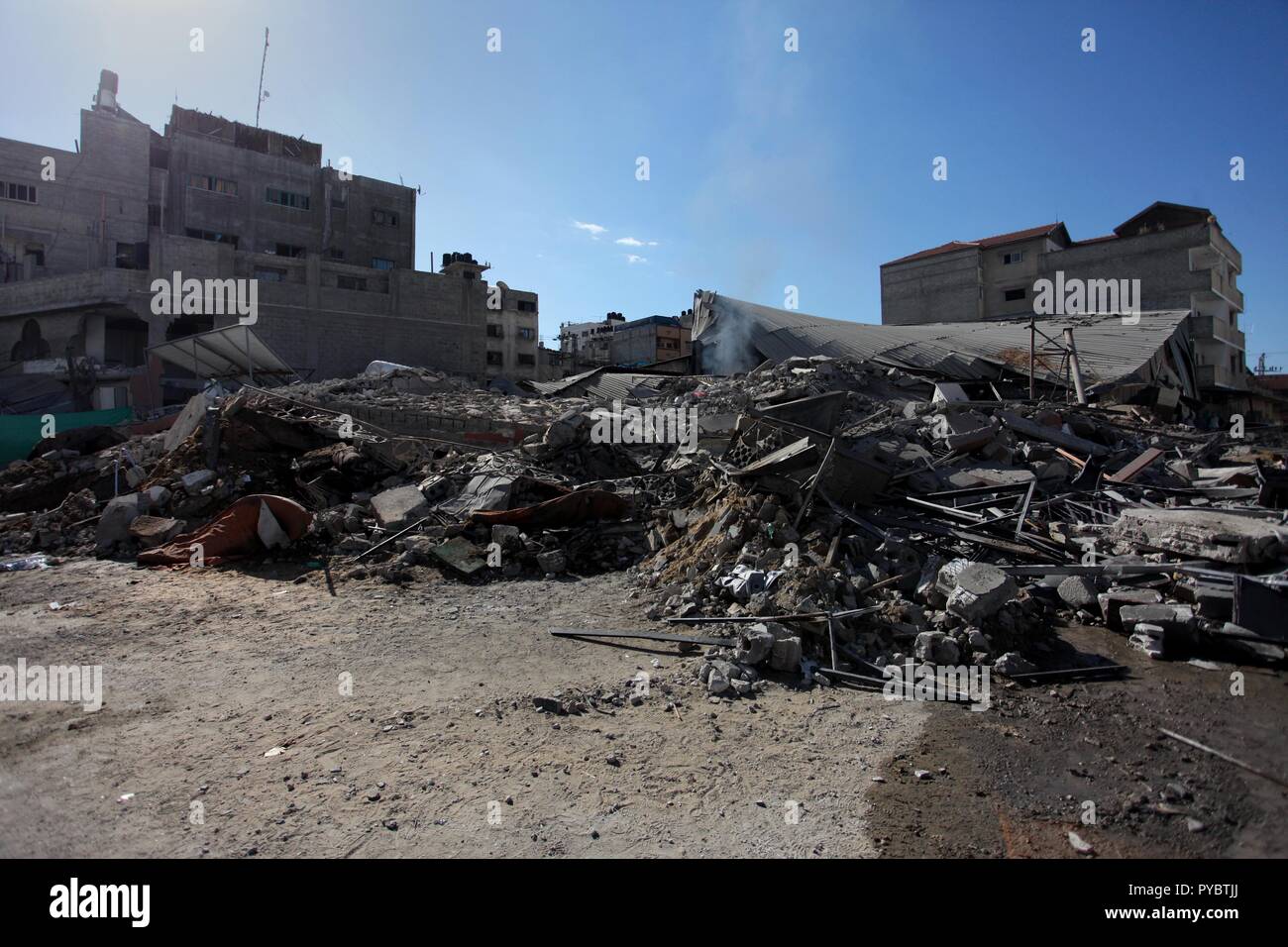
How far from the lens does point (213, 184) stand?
118 feet

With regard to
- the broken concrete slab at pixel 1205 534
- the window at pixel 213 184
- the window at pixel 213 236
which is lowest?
the broken concrete slab at pixel 1205 534

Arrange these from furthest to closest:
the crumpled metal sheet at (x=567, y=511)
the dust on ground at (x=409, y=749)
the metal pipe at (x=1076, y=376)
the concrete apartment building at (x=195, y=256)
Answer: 1. the concrete apartment building at (x=195, y=256)
2. the metal pipe at (x=1076, y=376)
3. the crumpled metal sheet at (x=567, y=511)
4. the dust on ground at (x=409, y=749)

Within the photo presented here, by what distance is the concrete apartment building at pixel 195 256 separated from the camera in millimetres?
31000

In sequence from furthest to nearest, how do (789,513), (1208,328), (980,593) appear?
Answer: 1. (1208,328)
2. (789,513)
3. (980,593)

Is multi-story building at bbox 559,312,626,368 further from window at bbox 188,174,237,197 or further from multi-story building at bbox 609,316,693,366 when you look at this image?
window at bbox 188,174,237,197

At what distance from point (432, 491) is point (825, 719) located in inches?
278

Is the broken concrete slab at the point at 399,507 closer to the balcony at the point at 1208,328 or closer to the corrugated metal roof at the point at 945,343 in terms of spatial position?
the corrugated metal roof at the point at 945,343

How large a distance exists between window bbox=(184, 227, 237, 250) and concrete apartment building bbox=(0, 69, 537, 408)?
0.32ft

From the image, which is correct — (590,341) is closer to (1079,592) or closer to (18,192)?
(18,192)

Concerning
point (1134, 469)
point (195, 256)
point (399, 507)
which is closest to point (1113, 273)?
point (1134, 469)

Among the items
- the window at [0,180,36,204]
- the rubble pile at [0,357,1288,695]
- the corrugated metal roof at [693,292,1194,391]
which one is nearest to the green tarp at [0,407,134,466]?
the rubble pile at [0,357,1288,695]

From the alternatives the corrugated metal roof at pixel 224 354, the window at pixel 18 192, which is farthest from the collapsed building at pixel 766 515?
the window at pixel 18 192

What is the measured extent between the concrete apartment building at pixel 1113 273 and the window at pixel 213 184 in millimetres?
37925

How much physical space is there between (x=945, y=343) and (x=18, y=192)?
4477cm
